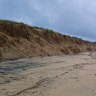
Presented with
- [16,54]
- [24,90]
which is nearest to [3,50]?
[16,54]

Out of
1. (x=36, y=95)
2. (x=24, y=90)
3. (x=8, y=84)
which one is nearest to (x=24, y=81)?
(x=8, y=84)

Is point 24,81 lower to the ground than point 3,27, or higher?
lower

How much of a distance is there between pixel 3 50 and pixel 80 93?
1418 cm

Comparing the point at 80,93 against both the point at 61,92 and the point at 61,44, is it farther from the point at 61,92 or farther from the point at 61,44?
the point at 61,44

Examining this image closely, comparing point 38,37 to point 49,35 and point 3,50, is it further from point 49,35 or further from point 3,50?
point 3,50

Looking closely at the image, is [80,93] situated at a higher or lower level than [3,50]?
lower

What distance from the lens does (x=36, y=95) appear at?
426 inches

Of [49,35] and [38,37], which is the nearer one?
[38,37]

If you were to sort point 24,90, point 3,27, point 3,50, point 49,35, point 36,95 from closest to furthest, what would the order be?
point 36,95, point 24,90, point 3,50, point 3,27, point 49,35

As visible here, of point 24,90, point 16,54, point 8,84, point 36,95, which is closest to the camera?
point 36,95

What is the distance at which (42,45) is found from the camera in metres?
34.8

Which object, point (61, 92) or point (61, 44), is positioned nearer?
point (61, 92)

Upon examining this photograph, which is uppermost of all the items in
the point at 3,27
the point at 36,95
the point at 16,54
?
the point at 3,27

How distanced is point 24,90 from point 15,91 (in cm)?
34
